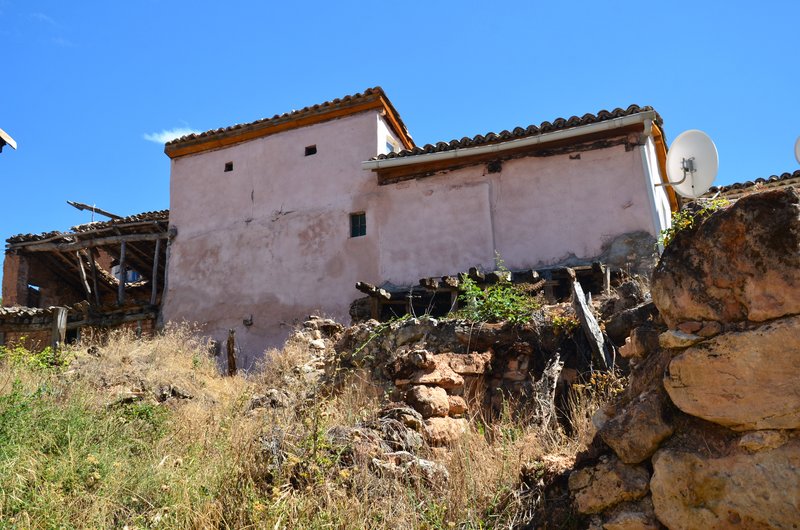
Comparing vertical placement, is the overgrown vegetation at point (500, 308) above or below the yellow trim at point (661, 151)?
below

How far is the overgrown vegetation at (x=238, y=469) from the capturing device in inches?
164

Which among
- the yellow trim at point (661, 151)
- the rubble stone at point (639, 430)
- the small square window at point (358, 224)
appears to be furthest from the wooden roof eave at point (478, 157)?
the rubble stone at point (639, 430)

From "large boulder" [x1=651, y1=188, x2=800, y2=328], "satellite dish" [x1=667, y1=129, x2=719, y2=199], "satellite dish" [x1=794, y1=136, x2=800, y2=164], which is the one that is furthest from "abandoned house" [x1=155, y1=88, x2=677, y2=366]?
"large boulder" [x1=651, y1=188, x2=800, y2=328]

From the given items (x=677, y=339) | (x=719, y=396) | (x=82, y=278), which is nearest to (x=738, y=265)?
(x=677, y=339)

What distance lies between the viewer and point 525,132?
12375 millimetres

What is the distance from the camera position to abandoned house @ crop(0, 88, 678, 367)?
1195cm

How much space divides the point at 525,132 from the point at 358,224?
4.23 meters

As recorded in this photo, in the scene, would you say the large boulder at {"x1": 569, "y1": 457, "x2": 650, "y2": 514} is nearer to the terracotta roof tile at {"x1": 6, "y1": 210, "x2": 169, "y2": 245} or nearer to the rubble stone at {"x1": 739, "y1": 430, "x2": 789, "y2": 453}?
the rubble stone at {"x1": 739, "y1": 430, "x2": 789, "y2": 453}

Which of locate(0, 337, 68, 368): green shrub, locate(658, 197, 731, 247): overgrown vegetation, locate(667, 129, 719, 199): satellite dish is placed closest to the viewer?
locate(658, 197, 731, 247): overgrown vegetation

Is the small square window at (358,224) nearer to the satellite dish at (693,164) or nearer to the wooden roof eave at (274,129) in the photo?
the wooden roof eave at (274,129)

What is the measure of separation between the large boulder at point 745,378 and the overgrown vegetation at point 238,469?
1235 millimetres

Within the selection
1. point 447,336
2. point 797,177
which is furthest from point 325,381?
point 797,177

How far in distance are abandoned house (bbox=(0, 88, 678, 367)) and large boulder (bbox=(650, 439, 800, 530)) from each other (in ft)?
24.9

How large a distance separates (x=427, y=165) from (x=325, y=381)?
23.0 ft
